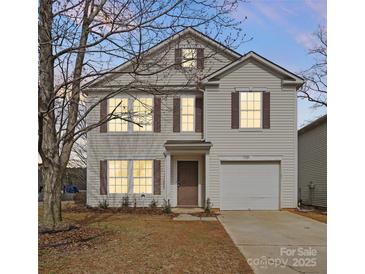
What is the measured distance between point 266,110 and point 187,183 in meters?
3.80

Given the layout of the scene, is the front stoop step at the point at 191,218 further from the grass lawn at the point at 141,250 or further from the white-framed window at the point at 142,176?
the white-framed window at the point at 142,176

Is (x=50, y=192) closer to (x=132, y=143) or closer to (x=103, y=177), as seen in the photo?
(x=103, y=177)

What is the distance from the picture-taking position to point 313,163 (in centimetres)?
1520

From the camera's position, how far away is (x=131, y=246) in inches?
250

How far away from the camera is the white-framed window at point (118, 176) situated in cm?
1292

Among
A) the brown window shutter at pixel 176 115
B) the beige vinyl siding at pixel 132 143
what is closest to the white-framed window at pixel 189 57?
the beige vinyl siding at pixel 132 143

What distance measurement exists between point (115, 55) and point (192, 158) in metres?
7.57

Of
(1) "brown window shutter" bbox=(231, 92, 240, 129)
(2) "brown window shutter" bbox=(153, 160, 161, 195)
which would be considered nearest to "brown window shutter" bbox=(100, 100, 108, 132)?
(2) "brown window shutter" bbox=(153, 160, 161, 195)

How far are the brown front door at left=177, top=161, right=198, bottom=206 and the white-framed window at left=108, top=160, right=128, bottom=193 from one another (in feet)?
6.31

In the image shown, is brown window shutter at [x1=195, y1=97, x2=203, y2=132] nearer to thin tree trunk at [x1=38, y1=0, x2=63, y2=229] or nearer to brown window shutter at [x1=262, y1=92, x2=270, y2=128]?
brown window shutter at [x1=262, y1=92, x2=270, y2=128]

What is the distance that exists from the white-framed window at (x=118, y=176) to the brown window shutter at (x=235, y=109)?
4113mm

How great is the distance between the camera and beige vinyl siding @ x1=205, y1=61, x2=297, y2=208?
12.2 metres
